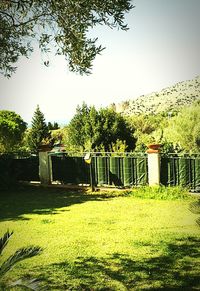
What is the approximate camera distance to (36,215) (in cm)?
1209

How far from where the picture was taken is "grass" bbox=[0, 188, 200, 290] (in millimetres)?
6469

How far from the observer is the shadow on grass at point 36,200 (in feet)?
41.8

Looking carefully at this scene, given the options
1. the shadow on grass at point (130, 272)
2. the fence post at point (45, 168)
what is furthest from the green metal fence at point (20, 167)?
the shadow on grass at point (130, 272)

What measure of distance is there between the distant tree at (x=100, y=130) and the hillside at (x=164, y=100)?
5317 centimetres

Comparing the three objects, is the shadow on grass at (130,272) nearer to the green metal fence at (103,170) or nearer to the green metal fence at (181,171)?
the green metal fence at (181,171)

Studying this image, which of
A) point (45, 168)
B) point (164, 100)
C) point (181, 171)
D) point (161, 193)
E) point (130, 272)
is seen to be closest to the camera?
point (130, 272)

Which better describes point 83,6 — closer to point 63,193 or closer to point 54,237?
point 54,237

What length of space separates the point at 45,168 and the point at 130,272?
12.8m

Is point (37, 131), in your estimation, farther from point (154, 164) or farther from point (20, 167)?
point (154, 164)

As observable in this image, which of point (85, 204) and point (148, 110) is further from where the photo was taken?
point (148, 110)

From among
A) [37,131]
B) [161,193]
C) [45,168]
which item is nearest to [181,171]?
[161,193]

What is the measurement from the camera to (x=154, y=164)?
51.6 ft

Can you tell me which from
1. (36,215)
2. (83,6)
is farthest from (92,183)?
(83,6)

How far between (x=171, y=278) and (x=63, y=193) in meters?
10.9
